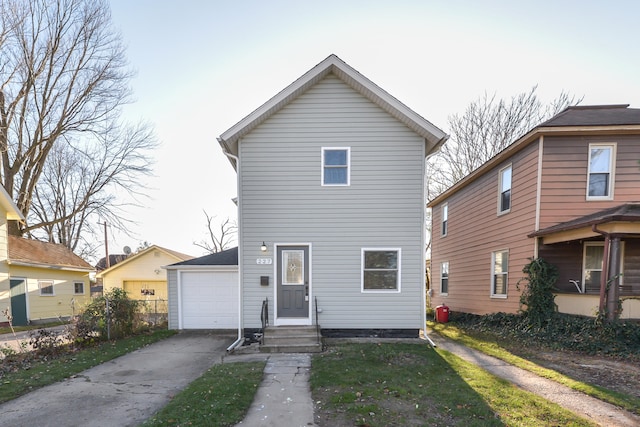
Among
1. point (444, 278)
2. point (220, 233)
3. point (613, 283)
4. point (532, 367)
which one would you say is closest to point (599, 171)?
point (613, 283)

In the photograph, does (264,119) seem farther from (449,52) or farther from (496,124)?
(496,124)

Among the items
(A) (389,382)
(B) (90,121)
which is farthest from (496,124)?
(B) (90,121)

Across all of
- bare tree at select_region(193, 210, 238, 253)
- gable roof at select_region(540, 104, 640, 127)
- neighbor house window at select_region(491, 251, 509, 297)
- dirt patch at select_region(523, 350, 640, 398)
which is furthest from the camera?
bare tree at select_region(193, 210, 238, 253)

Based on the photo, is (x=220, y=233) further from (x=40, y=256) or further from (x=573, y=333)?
(x=573, y=333)

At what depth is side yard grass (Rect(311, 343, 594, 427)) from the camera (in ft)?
12.4

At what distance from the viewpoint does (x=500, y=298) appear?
1005 cm

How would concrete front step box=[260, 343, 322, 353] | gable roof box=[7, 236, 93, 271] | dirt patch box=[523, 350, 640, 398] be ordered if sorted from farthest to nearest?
gable roof box=[7, 236, 93, 271], concrete front step box=[260, 343, 322, 353], dirt patch box=[523, 350, 640, 398]

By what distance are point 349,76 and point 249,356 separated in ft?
23.9

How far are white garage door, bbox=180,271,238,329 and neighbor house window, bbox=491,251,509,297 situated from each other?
8.98 meters

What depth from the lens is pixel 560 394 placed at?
14.9ft

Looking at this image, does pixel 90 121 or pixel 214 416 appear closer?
pixel 214 416

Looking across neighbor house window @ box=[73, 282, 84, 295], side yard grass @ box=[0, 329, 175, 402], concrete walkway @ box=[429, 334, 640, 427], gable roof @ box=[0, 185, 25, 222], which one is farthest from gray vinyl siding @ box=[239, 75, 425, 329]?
neighbor house window @ box=[73, 282, 84, 295]

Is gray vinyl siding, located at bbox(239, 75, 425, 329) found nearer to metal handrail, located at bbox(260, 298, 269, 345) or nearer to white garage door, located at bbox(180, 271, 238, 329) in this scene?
metal handrail, located at bbox(260, 298, 269, 345)

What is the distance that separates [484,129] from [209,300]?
1977 cm
